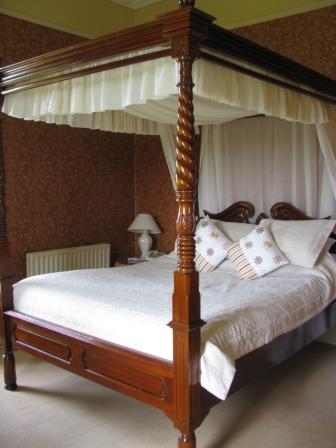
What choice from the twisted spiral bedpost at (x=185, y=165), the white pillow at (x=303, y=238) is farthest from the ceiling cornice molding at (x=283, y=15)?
the twisted spiral bedpost at (x=185, y=165)

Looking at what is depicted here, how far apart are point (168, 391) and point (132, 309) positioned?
52 centimetres

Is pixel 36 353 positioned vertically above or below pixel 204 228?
below

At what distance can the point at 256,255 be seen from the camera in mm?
3736

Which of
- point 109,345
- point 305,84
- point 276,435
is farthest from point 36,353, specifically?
point 305,84

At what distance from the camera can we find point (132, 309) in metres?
2.64

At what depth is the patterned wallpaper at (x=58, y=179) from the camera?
14.3 ft

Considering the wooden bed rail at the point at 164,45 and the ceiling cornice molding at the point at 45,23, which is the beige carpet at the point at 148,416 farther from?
the ceiling cornice molding at the point at 45,23

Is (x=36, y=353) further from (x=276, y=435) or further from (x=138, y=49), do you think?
(x=138, y=49)

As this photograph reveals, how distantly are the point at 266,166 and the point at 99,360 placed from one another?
8.40 feet

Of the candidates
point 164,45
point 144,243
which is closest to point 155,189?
point 144,243

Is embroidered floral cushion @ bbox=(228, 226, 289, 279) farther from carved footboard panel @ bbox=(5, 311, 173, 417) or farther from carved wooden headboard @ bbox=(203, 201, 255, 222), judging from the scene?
carved footboard panel @ bbox=(5, 311, 173, 417)

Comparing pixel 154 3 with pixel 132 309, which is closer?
pixel 132 309

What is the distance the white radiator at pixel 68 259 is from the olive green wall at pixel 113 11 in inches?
90.0

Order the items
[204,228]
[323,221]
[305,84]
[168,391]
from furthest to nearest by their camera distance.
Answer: [204,228]
[323,221]
[305,84]
[168,391]
